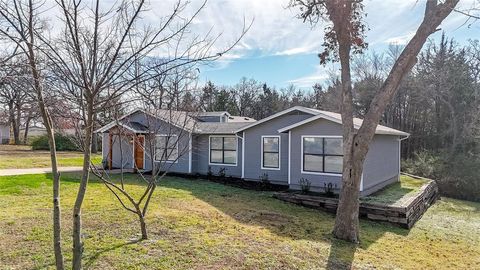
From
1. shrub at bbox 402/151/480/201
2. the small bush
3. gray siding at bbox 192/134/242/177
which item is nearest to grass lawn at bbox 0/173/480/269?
the small bush

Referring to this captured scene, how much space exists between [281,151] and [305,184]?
2.07 meters

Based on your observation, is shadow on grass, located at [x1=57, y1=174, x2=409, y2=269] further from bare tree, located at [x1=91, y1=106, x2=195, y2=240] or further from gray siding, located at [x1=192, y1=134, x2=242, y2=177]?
gray siding, located at [x1=192, y1=134, x2=242, y2=177]

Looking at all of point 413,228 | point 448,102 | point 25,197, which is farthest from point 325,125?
point 448,102

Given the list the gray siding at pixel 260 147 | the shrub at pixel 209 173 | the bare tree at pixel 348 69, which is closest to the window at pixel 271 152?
the gray siding at pixel 260 147

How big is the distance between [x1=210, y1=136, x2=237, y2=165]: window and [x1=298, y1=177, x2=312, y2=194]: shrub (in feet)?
12.6

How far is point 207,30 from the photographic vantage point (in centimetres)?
340

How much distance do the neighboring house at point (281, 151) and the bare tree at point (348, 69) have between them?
4855 millimetres

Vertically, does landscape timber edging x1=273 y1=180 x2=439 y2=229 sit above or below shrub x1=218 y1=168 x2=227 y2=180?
below

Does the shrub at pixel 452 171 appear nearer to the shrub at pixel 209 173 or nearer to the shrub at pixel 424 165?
the shrub at pixel 424 165

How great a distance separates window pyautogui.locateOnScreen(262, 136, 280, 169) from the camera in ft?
49.5

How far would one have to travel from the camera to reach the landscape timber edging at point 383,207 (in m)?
10.0

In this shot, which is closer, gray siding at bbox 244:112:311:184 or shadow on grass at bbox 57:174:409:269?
shadow on grass at bbox 57:174:409:269

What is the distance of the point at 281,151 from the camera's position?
14.9 meters

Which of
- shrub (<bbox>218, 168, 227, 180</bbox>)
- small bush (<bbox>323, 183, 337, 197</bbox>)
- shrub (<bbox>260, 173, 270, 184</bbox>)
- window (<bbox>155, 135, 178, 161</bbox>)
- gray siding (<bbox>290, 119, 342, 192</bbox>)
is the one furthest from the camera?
shrub (<bbox>218, 168, 227, 180</bbox>)
